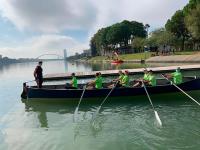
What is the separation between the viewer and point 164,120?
15.8 m

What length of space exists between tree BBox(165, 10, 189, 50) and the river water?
221 feet

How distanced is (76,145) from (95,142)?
0.77 metres

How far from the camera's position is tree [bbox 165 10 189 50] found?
281ft

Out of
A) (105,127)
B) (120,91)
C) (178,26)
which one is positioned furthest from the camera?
(178,26)

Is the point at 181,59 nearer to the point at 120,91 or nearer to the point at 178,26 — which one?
the point at 178,26

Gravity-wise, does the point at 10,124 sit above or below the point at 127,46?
below

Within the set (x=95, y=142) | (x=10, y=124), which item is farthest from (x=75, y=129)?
(x=10, y=124)

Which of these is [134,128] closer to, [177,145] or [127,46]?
[177,145]

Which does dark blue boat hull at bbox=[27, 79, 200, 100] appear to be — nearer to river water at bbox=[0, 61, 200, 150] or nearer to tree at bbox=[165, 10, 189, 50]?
river water at bbox=[0, 61, 200, 150]

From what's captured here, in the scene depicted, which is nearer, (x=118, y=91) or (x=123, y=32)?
(x=118, y=91)

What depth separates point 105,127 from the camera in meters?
15.4

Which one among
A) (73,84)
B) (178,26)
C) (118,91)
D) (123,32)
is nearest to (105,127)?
(118,91)

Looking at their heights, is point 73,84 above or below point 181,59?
below

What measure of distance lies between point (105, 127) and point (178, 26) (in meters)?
74.9
